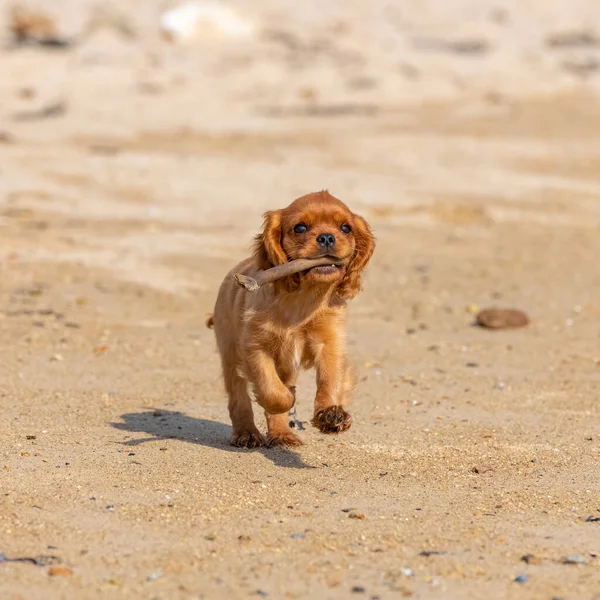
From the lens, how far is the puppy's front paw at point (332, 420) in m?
6.50

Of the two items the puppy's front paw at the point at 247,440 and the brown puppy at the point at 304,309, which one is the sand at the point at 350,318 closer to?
the puppy's front paw at the point at 247,440

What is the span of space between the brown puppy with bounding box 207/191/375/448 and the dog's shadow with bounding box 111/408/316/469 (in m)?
0.24

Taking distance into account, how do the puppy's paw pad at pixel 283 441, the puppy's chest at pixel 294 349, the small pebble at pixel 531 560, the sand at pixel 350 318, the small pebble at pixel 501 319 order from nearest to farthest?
the small pebble at pixel 531 560 → the sand at pixel 350 318 → the puppy's chest at pixel 294 349 → the puppy's paw pad at pixel 283 441 → the small pebble at pixel 501 319

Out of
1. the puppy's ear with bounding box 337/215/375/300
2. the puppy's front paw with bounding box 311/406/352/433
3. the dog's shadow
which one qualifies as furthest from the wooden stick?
the dog's shadow

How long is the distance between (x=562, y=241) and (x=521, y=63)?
12251 millimetres

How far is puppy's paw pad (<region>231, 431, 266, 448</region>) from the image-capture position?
7227mm

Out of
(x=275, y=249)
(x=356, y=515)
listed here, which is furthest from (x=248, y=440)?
(x=356, y=515)

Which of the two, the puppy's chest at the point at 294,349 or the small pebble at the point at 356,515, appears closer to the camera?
the small pebble at the point at 356,515

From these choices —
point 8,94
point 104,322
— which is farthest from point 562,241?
point 8,94

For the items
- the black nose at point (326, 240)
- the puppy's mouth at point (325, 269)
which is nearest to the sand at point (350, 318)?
the puppy's mouth at point (325, 269)

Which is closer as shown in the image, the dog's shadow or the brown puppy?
the brown puppy

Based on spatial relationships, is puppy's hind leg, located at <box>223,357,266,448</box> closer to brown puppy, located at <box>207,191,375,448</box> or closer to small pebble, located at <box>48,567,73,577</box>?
brown puppy, located at <box>207,191,375,448</box>

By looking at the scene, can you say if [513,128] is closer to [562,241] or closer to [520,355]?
[562,241]

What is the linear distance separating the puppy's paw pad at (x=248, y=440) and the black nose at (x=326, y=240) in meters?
1.32
